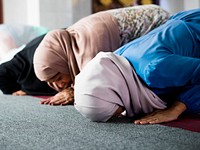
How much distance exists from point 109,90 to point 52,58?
50 centimetres

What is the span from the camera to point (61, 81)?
164 cm

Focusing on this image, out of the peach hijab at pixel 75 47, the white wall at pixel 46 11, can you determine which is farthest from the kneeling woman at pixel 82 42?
the white wall at pixel 46 11

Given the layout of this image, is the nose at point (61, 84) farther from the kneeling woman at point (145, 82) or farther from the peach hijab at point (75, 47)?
the kneeling woman at point (145, 82)

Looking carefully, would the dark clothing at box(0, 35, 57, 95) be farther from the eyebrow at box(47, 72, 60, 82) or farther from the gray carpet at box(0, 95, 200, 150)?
the gray carpet at box(0, 95, 200, 150)

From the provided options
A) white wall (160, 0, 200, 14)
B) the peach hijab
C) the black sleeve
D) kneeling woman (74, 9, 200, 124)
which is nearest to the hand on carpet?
kneeling woman (74, 9, 200, 124)

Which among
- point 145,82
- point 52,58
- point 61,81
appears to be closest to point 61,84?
point 61,81

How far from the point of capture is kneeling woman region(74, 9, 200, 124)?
1.09m

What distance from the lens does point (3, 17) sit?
2984 mm

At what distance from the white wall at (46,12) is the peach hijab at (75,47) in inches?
52.8

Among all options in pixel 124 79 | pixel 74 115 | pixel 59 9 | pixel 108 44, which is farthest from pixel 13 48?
pixel 124 79

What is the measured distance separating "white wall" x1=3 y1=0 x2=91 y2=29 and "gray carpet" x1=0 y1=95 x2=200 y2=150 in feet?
5.58

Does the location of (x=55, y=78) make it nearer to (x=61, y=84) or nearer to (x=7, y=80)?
(x=61, y=84)

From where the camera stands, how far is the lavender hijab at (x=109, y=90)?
1.09 metres

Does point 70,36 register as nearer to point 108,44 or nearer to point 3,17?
point 108,44
